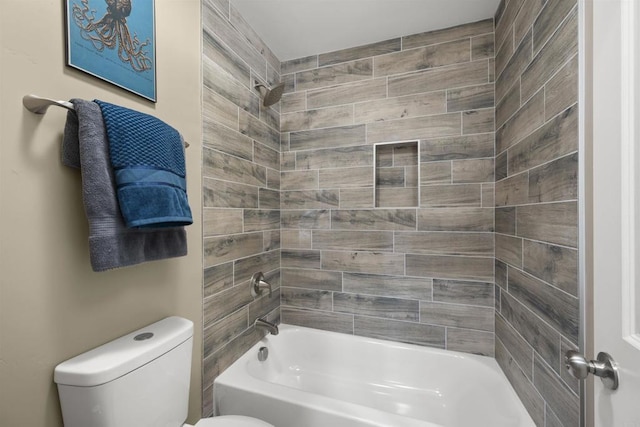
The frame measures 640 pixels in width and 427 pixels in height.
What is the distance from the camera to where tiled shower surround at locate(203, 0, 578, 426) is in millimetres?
1075

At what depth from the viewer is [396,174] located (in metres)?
1.89

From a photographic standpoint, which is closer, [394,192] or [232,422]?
[232,422]

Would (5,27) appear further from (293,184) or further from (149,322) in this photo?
(293,184)

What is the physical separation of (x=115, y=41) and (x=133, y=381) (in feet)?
3.75

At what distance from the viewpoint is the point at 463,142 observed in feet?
5.50

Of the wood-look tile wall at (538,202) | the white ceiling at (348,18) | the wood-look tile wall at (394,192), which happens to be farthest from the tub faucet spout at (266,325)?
the white ceiling at (348,18)

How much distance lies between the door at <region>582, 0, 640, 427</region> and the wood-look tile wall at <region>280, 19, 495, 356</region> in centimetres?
102

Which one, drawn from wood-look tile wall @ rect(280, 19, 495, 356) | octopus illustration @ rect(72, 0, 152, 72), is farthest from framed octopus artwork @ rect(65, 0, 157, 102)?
wood-look tile wall @ rect(280, 19, 495, 356)

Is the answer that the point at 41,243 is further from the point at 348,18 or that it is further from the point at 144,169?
the point at 348,18

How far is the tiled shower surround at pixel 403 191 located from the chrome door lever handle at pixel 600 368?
0.29 m

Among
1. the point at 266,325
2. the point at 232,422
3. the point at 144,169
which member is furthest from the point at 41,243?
the point at 266,325

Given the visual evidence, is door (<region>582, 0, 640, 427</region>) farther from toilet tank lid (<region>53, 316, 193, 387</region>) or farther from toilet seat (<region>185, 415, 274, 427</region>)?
toilet tank lid (<region>53, 316, 193, 387</region>)

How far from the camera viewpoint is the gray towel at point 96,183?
2.47ft

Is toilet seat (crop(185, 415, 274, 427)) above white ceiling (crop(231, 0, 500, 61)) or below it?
below
